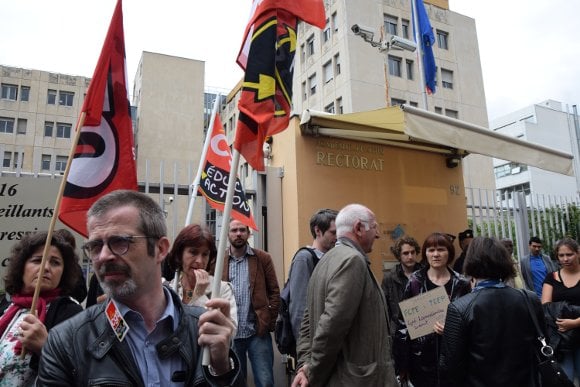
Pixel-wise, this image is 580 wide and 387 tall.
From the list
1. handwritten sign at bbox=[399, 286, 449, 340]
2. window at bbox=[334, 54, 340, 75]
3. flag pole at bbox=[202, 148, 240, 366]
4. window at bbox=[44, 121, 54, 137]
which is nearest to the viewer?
flag pole at bbox=[202, 148, 240, 366]

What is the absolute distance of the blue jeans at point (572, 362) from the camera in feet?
16.1

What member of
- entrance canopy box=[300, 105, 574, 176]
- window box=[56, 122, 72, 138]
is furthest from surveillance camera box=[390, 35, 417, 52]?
window box=[56, 122, 72, 138]

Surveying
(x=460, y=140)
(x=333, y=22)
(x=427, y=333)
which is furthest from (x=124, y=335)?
(x=333, y=22)

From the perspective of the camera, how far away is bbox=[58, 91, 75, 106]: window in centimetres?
4441

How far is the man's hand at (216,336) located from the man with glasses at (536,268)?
697cm

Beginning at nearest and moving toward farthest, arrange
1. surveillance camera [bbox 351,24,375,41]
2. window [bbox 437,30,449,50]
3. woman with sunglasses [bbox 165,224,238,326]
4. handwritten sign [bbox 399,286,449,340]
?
woman with sunglasses [bbox 165,224,238,326]
handwritten sign [bbox 399,286,449,340]
surveillance camera [bbox 351,24,375,41]
window [bbox 437,30,449,50]

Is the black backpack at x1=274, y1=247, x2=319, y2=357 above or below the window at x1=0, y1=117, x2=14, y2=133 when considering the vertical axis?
below

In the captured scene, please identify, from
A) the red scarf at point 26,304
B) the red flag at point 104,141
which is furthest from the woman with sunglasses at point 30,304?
the red flag at point 104,141

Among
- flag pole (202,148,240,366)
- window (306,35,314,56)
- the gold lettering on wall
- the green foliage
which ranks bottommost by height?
flag pole (202,148,240,366)

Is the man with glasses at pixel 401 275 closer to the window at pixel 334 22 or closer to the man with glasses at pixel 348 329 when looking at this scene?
the man with glasses at pixel 348 329

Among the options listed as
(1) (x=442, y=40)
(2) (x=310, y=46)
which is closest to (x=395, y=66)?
(1) (x=442, y=40)

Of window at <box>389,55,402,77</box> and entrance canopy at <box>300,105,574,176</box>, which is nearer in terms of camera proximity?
entrance canopy at <box>300,105,574,176</box>

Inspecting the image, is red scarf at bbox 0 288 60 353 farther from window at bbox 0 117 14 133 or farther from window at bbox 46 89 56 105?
window at bbox 46 89 56 105

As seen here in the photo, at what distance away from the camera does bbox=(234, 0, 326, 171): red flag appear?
7.88 feet
